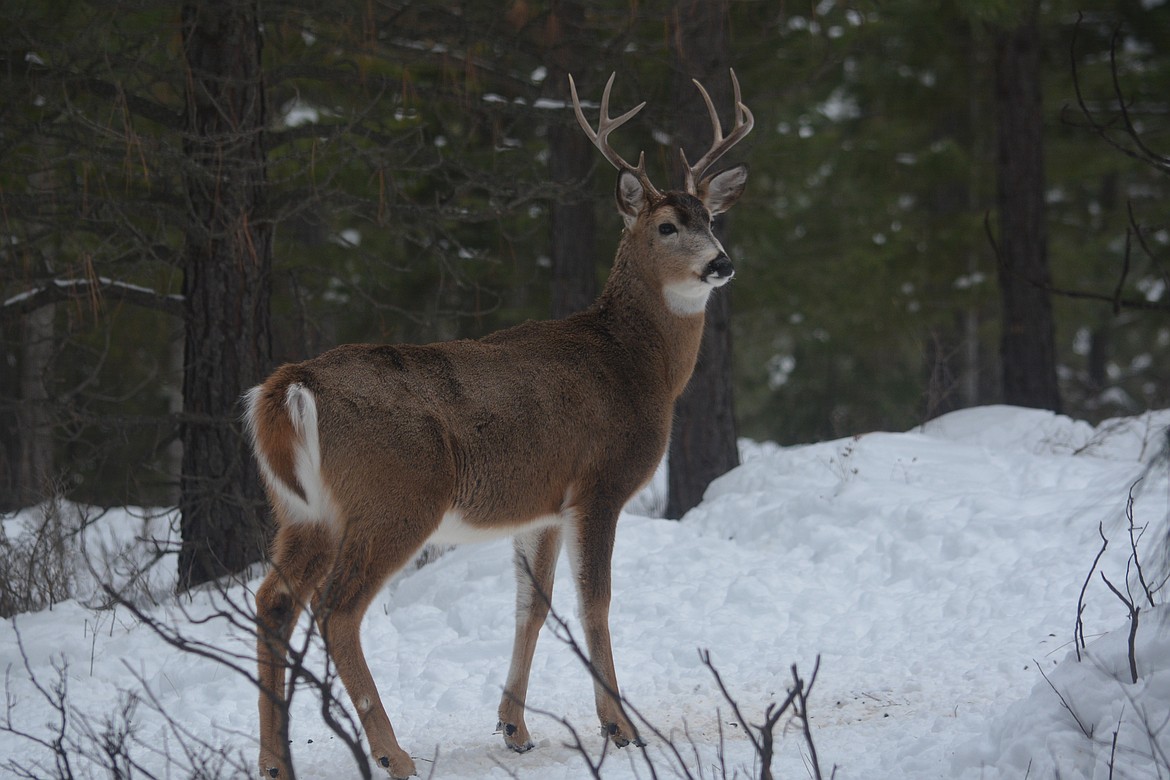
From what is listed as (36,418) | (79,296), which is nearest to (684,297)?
(79,296)

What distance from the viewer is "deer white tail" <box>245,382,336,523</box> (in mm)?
4562

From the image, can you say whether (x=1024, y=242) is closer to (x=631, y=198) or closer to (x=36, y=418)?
(x=631, y=198)

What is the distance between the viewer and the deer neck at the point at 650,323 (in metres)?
5.89

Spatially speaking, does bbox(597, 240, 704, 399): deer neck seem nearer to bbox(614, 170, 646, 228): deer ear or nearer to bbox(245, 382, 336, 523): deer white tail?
bbox(614, 170, 646, 228): deer ear

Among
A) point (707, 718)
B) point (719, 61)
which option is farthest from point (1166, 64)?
point (707, 718)

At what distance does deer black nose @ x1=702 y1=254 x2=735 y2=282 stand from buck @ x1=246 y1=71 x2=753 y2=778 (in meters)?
0.01

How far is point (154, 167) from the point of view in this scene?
299 inches

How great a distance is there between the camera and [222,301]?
768 centimetres

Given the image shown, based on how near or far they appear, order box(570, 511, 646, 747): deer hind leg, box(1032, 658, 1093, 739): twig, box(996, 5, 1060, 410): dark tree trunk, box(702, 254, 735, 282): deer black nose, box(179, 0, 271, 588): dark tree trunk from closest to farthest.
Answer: box(1032, 658, 1093, 739): twig < box(570, 511, 646, 747): deer hind leg < box(702, 254, 735, 282): deer black nose < box(179, 0, 271, 588): dark tree trunk < box(996, 5, 1060, 410): dark tree trunk

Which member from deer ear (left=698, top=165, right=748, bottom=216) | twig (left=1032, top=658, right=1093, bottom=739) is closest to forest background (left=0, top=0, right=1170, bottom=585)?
deer ear (left=698, top=165, right=748, bottom=216)

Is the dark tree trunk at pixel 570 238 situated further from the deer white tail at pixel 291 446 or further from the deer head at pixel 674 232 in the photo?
the deer white tail at pixel 291 446

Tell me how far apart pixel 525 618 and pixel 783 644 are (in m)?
1.69

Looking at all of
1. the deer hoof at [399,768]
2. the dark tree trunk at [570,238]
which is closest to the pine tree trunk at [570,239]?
the dark tree trunk at [570,238]

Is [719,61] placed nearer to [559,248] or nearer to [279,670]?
[559,248]
